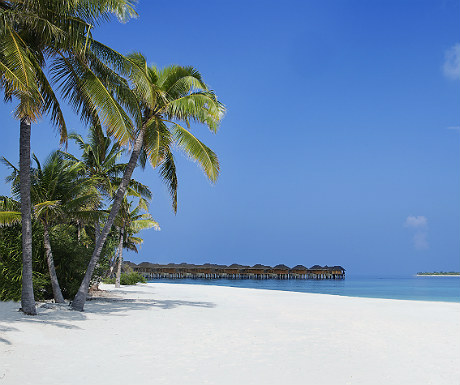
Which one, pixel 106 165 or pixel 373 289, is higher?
pixel 106 165

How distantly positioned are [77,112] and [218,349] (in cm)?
832

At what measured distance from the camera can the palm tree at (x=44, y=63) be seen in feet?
29.6

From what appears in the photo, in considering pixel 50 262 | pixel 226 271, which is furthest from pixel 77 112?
pixel 226 271

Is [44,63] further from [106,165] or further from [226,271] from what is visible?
[226,271]

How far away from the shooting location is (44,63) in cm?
1160

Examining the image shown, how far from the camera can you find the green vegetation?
9914mm

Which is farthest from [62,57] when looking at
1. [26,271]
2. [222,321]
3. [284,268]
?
[284,268]

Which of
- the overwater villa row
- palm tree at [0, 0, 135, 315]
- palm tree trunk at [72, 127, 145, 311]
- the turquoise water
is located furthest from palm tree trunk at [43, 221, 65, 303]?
the overwater villa row

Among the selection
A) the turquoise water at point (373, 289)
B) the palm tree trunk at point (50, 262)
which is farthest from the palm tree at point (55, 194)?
the turquoise water at point (373, 289)

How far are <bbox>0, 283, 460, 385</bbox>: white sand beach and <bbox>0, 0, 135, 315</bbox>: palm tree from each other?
8.21 ft

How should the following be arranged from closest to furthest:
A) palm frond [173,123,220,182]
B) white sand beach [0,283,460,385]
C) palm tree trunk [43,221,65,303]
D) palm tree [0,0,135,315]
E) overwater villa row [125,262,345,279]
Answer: white sand beach [0,283,460,385]
palm tree [0,0,135,315]
palm tree trunk [43,221,65,303]
palm frond [173,123,220,182]
overwater villa row [125,262,345,279]

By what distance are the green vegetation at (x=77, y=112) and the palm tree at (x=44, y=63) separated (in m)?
0.03

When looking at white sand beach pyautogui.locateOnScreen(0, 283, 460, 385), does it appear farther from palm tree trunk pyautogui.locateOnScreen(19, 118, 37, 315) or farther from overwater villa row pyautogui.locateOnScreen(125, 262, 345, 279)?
overwater villa row pyautogui.locateOnScreen(125, 262, 345, 279)

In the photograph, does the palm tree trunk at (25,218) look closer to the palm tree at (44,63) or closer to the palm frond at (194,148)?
the palm tree at (44,63)
